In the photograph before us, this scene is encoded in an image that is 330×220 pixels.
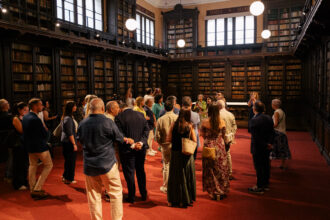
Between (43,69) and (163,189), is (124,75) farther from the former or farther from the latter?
(163,189)

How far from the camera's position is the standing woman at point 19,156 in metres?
3.96

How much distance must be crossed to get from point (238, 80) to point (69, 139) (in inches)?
370

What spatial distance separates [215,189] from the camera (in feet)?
11.8

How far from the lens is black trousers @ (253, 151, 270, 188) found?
3691 millimetres

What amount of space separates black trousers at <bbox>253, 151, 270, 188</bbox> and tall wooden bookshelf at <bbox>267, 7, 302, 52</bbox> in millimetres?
9040

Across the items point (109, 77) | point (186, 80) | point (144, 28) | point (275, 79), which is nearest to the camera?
point (109, 77)

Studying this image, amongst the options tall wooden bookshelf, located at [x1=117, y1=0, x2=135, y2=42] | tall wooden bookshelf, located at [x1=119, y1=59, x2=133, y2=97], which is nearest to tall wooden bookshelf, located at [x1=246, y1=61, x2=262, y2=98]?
tall wooden bookshelf, located at [x1=119, y1=59, x2=133, y2=97]

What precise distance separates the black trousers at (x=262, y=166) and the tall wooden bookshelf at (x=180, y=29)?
10.2 metres

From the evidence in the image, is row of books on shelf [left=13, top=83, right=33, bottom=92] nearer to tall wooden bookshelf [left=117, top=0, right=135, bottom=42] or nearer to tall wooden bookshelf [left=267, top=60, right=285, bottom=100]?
tall wooden bookshelf [left=117, top=0, right=135, bottom=42]

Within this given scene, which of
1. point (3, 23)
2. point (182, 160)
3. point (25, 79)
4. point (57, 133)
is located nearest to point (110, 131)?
point (182, 160)

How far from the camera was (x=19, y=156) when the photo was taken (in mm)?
4141

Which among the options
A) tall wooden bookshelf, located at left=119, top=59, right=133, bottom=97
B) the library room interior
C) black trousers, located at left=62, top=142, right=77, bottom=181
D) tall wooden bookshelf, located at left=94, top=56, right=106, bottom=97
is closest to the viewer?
the library room interior

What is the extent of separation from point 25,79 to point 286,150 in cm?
611

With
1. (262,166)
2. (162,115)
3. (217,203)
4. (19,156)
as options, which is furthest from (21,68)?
(262,166)
